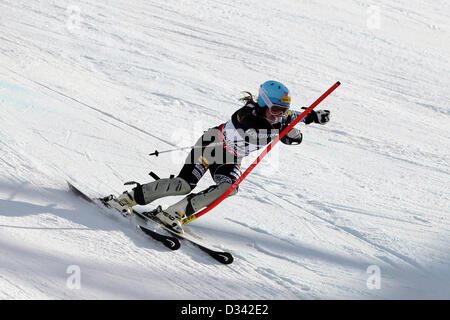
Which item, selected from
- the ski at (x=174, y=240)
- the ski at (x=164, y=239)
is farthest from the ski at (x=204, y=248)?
the ski at (x=164, y=239)

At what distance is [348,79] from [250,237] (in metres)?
6.96

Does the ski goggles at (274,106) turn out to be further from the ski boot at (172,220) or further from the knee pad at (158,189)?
the ski boot at (172,220)

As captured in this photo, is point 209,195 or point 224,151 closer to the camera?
point 209,195

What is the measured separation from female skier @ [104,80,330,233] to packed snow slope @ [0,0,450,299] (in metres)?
0.33

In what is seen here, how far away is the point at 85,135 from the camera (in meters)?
7.25

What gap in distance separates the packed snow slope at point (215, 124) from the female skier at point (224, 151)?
335mm

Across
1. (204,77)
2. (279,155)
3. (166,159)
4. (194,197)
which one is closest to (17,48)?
(204,77)

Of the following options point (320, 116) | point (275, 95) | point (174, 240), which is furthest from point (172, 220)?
point (320, 116)

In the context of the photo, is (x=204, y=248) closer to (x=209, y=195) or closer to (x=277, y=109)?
(x=209, y=195)

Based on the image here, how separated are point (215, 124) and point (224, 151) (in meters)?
3.51

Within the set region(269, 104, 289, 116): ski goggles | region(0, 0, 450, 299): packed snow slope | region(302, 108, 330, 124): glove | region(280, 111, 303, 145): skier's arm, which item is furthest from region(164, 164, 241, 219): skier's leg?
region(302, 108, 330, 124): glove

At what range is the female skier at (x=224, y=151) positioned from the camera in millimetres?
5007

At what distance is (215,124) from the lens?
8695 millimetres
